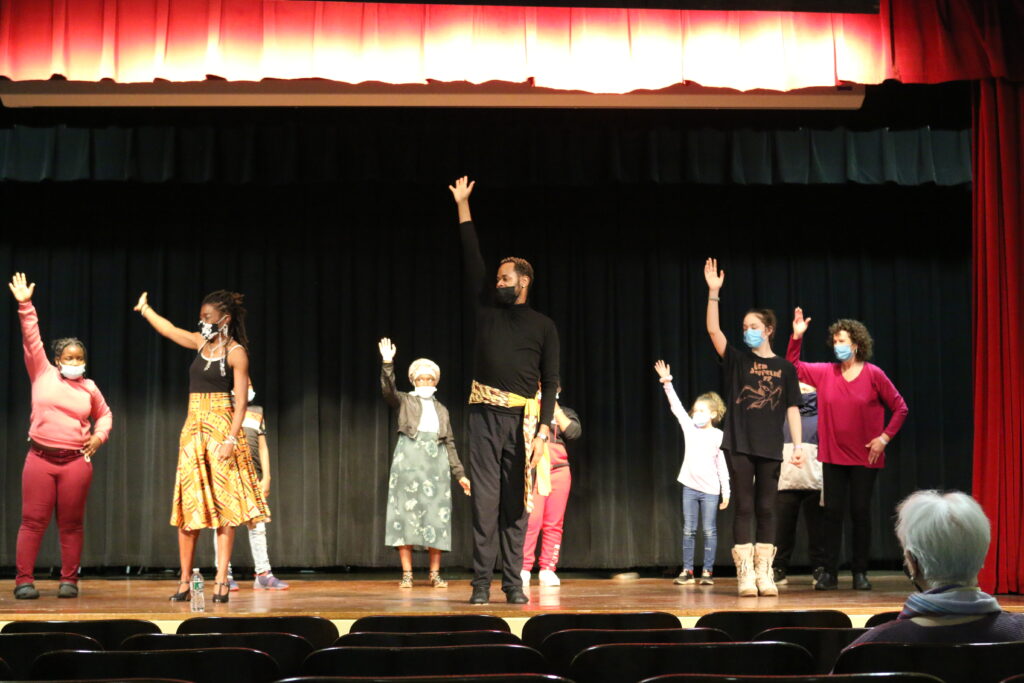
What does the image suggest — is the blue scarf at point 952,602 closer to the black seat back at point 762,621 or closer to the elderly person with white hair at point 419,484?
the black seat back at point 762,621

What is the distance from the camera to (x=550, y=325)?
19.2 ft

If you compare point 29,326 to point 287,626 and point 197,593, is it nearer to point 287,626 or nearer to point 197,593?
point 197,593

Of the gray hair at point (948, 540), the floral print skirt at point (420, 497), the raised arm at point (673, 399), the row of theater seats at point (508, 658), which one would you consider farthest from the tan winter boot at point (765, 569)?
the gray hair at point (948, 540)

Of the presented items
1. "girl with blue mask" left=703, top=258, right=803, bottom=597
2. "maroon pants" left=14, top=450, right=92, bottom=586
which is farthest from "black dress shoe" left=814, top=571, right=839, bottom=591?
"maroon pants" left=14, top=450, right=92, bottom=586

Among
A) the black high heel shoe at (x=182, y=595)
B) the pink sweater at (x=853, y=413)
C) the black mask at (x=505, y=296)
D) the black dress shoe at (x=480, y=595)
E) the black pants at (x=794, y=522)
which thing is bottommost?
the black high heel shoe at (x=182, y=595)

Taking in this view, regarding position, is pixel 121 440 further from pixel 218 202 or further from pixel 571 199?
pixel 571 199

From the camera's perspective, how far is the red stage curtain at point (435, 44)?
667 cm

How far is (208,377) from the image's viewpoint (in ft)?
19.8

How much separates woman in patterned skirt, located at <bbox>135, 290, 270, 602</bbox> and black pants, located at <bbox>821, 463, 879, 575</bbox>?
11.3 feet

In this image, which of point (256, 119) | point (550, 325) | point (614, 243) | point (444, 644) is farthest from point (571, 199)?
point (444, 644)

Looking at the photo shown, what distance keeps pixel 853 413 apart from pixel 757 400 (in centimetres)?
80

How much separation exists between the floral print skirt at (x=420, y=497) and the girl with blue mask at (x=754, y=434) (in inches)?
81.8

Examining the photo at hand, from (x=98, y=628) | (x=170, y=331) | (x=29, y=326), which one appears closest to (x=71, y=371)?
(x=29, y=326)

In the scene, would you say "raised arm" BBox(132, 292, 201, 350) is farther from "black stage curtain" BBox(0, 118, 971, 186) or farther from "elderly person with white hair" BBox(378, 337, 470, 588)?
"black stage curtain" BBox(0, 118, 971, 186)
